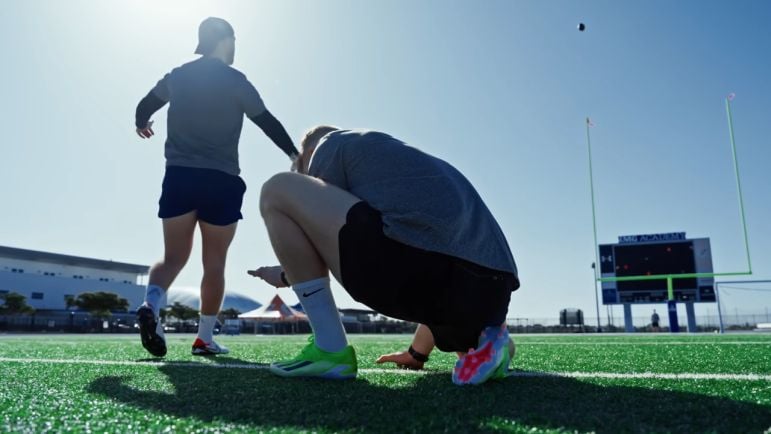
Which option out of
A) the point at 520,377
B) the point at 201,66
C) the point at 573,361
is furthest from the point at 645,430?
the point at 201,66

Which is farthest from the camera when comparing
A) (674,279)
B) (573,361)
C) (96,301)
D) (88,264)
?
(88,264)

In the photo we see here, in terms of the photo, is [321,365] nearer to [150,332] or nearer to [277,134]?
[150,332]

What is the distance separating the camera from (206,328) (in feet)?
9.57

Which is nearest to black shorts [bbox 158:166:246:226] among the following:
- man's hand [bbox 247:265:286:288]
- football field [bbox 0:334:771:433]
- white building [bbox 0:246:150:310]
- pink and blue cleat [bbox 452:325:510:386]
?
man's hand [bbox 247:265:286:288]

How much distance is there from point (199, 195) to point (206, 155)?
229mm

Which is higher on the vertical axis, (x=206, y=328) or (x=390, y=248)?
(x=390, y=248)

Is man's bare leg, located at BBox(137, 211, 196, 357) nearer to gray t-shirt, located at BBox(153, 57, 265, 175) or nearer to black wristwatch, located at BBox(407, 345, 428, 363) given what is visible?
gray t-shirt, located at BBox(153, 57, 265, 175)

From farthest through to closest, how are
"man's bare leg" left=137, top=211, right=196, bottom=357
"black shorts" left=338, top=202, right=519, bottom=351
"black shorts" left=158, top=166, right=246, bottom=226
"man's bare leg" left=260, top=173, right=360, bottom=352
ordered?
1. "black shorts" left=158, top=166, right=246, bottom=226
2. "man's bare leg" left=137, top=211, right=196, bottom=357
3. "man's bare leg" left=260, top=173, right=360, bottom=352
4. "black shorts" left=338, top=202, right=519, bottom=351

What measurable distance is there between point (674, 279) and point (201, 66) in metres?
21.1

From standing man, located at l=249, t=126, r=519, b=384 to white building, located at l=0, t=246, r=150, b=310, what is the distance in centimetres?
5371

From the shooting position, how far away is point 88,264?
60406 mm

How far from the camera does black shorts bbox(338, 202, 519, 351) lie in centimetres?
145

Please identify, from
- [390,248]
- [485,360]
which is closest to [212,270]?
[390,248]

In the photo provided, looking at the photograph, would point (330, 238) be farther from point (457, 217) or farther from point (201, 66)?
point (201, 66)
